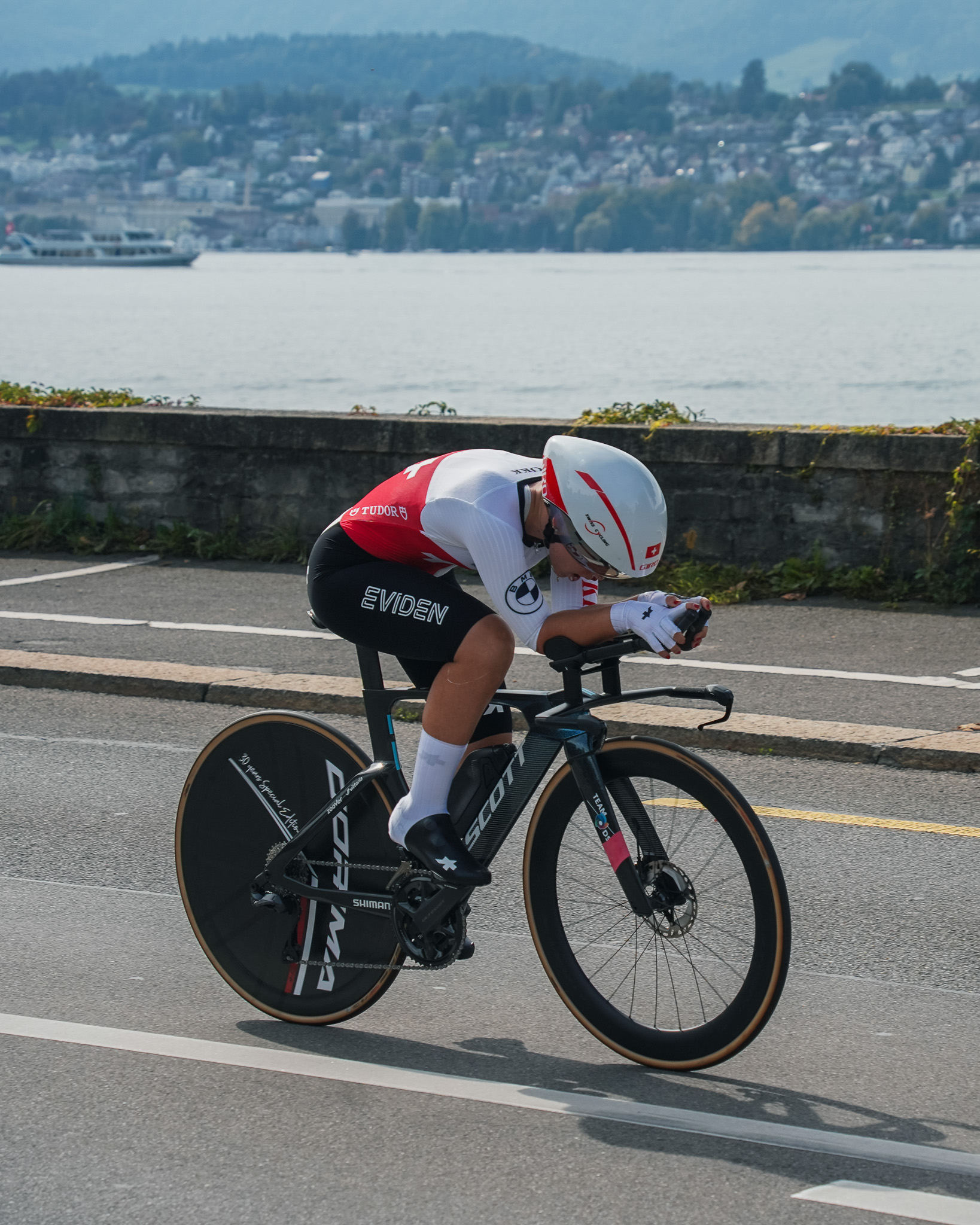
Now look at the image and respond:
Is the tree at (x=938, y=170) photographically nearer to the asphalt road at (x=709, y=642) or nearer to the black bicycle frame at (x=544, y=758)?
the asphalt road at (x=709, y=642)

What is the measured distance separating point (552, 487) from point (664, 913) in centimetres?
104

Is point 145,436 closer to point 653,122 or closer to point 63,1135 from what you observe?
point 63,1135

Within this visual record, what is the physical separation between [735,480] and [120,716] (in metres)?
4.60

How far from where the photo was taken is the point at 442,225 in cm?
17912

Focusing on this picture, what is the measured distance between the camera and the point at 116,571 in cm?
1184

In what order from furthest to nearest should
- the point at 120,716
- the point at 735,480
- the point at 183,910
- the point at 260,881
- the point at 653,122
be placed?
1. the point at 653,122
2. the point at 735,480
3. the point at 120,716
4. the point at 183,910
5. the point at 260,881

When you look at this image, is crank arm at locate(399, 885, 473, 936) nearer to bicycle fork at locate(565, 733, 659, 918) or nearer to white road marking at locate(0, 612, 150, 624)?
bicycle fork at locate(565, 733, 659, 918)

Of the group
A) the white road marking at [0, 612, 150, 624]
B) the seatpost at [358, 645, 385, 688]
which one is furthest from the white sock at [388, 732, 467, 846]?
the white road marking at [0, 612, 150, 624]

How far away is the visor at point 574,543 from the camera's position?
146 inches

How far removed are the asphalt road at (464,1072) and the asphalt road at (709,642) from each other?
1789 millimetres

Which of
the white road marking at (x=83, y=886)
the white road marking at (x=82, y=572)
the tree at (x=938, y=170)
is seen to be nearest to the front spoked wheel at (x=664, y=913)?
the white road marking at (x=83, y=886)

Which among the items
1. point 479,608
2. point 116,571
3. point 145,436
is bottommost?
point 116,571

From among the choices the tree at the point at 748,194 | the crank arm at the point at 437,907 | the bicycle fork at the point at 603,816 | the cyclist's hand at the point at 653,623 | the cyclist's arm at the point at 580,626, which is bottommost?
the tree at the point at 748,194

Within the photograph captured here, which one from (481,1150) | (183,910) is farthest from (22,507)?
(481,1150)
